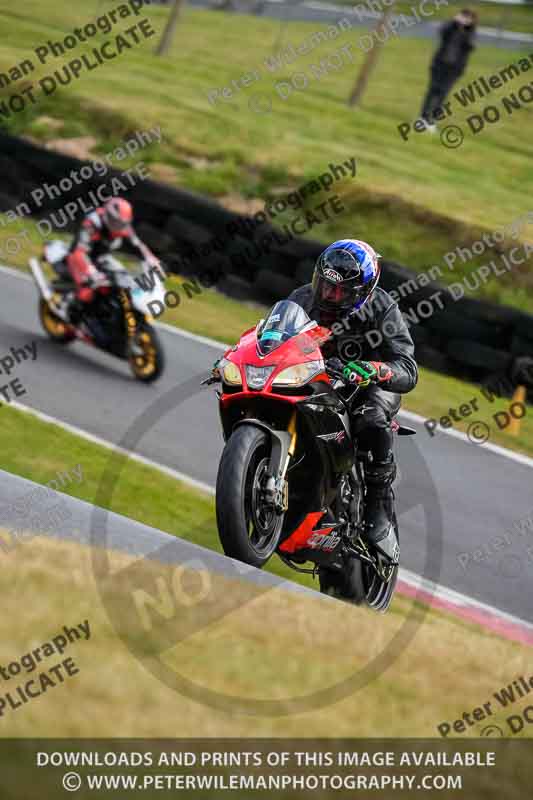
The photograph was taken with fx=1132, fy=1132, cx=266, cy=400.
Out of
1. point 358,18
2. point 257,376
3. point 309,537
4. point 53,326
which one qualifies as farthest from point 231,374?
point 358,18

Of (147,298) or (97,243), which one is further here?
(97,243)

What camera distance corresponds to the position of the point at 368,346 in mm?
6176

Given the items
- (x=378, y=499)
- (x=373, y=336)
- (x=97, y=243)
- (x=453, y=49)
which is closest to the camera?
(x=373, y=336)

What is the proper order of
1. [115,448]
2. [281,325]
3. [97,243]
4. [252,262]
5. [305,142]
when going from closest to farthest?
[281,325]
[115,448]
[97,243]
[252,262]
[305,142]

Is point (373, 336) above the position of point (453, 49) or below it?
above

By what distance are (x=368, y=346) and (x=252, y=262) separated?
874 cm

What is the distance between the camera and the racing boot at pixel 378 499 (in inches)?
246

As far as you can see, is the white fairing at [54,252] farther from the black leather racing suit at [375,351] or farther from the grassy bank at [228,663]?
the grassy bank at [228,663]

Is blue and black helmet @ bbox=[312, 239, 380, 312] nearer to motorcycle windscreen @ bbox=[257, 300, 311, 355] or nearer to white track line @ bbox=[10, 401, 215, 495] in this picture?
motorcycle windscreen @ bbox=[257, 300, 311, 355]

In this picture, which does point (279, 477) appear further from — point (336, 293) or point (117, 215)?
point (117, 215)

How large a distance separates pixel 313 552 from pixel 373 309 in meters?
1.33

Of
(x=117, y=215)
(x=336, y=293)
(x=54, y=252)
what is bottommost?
(x=54, y=252)

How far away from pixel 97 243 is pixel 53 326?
3.31ft

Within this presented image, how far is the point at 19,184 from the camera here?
16250 millimetres
